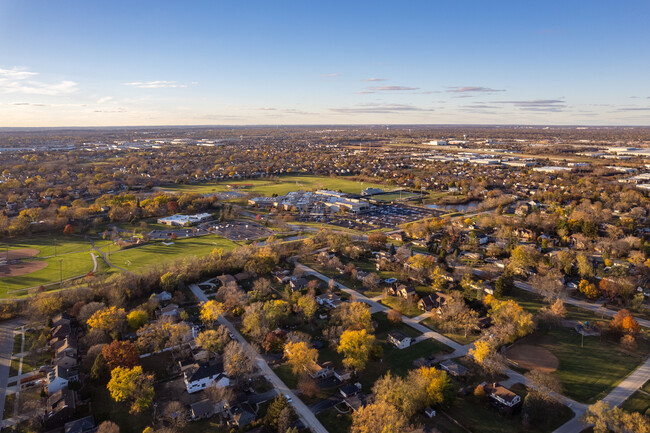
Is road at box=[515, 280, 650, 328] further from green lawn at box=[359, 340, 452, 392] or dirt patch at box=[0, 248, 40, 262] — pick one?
dirt patch at box=[0, 248, 40, 262]

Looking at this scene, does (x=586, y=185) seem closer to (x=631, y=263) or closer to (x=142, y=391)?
(x=631, y=263)

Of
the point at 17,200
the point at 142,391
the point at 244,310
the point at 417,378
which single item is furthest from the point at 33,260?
the point at 417,378

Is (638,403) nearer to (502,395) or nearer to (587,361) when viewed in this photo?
(587,361)

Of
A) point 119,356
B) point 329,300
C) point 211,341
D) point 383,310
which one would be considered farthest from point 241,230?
point 119,356

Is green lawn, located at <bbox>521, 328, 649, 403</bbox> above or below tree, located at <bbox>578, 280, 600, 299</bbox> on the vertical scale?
below

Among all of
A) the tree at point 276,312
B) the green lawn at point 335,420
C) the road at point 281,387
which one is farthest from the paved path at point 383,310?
the road at point 281,387

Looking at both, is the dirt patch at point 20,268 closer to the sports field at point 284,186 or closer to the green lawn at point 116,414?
the green lawn at point 116,414

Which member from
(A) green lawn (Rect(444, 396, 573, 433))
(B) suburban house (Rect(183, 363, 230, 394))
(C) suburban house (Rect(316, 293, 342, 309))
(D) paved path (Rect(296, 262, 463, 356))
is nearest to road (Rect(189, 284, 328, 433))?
(B) suburban house (Rect(183, 363, 230, 394))
